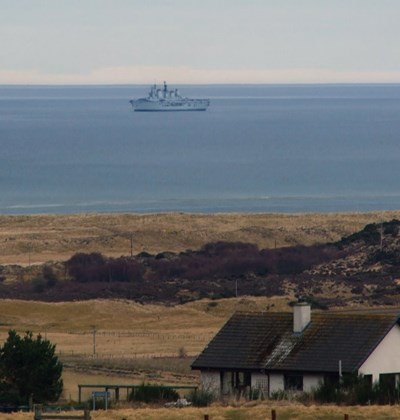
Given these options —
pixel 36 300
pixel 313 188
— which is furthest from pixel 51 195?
pixel 36 300

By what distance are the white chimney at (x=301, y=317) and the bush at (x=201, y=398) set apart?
2566mm

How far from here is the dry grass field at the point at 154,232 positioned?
8428 cm

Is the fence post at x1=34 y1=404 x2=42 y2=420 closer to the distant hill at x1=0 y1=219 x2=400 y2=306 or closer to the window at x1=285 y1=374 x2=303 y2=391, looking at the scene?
the window at x1=285 y1=374 x2=303 y2=391

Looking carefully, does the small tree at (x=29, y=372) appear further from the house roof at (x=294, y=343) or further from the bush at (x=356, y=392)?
the bush at (x=356, y=392)

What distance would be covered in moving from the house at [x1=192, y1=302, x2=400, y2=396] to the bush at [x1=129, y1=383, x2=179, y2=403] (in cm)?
132

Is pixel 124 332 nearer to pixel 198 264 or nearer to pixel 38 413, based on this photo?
pixel 198 264

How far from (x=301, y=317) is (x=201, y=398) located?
3.45m

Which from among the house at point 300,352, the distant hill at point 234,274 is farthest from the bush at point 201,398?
the distant hill at point 234,274

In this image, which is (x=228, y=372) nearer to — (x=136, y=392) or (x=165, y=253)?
(x=136, y=392)

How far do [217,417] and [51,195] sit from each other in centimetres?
11901

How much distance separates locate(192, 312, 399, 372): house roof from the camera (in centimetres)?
3147

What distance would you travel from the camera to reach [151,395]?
102 ft

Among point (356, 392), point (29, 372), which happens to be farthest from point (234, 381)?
point (29, 372)

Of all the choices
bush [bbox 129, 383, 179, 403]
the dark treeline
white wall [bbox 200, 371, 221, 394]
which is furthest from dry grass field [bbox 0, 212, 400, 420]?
the dark treeline
